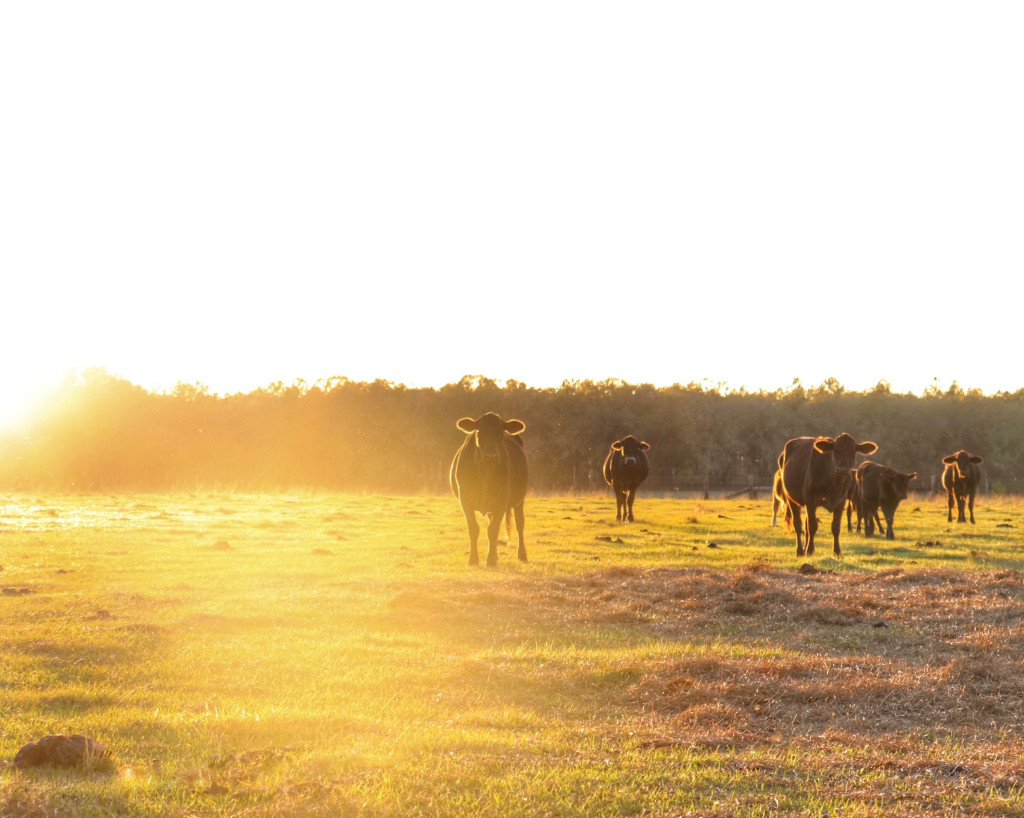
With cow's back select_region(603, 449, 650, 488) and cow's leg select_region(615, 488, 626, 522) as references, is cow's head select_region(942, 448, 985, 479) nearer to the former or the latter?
cow's back select_region(603, 449, 650, 488)


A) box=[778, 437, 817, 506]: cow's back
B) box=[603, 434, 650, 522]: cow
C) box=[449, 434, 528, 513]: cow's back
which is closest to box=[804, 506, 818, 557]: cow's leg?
box=[778, 437, 817, 506]: cow's back

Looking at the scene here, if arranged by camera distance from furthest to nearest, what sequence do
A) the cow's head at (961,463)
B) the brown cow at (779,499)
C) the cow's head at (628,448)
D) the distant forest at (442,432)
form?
the distant forest at (442,432), the cow's head at (961,463), the cow's head at (628,448), the brown cow at (779,499)

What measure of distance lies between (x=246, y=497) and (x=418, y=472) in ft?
82.7

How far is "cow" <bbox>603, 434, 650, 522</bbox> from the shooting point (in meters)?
29.4

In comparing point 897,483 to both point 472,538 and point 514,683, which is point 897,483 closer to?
point 472,538

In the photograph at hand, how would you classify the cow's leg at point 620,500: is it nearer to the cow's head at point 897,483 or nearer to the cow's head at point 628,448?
the cow's head at point 628,448

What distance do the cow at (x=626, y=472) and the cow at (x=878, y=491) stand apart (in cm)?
650

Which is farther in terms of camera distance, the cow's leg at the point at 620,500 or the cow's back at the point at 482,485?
the cow's leg at the point at 620,500

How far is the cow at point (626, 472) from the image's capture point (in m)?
29.4

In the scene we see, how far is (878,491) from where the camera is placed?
25.1m

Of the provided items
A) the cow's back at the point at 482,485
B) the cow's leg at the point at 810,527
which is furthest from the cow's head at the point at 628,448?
the cow's back at the point at 482,485

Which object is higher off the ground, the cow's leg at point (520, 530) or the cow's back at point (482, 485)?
the cow's back at point (482, 485)

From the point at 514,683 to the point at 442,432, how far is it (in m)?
58.8

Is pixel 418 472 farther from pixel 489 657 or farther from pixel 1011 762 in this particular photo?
pixel 1011 762
